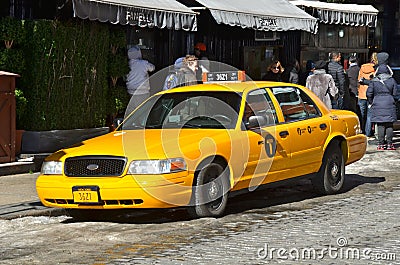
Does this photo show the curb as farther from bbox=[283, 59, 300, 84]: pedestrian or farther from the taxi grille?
bbox=[283, 59, 300, 84]: pedestrian

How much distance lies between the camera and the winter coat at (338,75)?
20.6 meters

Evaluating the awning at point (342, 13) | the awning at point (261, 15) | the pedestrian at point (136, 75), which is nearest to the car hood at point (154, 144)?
the pedestrian at point (136, 75)

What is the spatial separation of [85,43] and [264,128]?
6126 millimetres

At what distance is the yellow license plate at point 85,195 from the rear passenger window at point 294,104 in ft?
9.59

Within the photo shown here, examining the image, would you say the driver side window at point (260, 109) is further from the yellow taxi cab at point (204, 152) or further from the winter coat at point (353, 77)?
the winter coat at point (353, 77)

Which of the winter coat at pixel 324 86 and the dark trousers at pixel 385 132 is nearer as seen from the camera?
the dark trousers at pixel 385 132

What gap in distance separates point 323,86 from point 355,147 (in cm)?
670

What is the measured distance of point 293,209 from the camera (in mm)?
11516

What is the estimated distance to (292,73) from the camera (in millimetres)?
20719

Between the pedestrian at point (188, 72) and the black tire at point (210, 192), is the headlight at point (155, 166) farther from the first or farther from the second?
the pedestrian at point (188, 72)

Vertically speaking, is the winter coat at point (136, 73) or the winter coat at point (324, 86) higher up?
the winter coat at point (136, 73)

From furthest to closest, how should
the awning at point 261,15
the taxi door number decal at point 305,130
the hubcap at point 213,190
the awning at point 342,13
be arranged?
the awning at point 342,13
the awning at point 261,15
the taxi door number decal at point 305,130
the hubcap at point 213,190

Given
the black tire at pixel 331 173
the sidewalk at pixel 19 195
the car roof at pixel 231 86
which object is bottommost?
the sidewalk at pixel 19 195

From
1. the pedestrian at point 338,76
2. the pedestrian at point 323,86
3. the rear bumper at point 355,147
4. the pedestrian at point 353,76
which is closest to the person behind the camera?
the rear bumper at point 355,147
